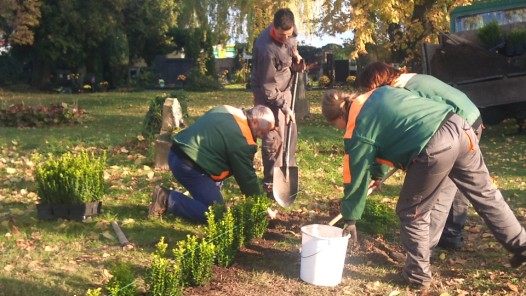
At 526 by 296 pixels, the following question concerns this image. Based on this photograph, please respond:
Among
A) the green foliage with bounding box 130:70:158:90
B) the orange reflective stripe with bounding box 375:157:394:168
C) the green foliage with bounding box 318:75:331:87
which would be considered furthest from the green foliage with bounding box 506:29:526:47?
the green foliage with bounding box 130:70:158:90

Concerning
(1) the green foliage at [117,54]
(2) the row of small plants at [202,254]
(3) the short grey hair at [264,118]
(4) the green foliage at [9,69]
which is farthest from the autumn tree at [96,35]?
(2) the row of small plants at [202,254]

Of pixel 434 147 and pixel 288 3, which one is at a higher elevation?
pixel 288 3

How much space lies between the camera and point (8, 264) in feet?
15.1

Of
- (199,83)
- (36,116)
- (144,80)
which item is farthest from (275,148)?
(144,80)

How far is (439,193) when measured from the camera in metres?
4.48

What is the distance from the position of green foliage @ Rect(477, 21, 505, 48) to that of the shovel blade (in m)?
7.72

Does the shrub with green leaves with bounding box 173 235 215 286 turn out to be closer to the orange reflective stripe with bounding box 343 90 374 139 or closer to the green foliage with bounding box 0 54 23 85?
the orange reflective stripe with bounding box 343 90 374 139

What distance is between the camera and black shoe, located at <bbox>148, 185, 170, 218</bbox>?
5969 mm

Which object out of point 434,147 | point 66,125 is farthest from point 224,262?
point 66,125

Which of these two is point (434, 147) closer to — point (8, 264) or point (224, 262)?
point (224, 262)

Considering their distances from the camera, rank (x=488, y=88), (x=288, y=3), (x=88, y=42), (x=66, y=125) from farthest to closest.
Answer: (x=88, y=42) < (x=288, y=3) < (x=66, y=125) < (x=488, y=88)

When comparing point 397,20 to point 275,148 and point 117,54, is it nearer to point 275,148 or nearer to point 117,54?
point 275,148

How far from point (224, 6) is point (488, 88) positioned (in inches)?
685

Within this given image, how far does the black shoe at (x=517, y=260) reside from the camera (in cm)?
471
